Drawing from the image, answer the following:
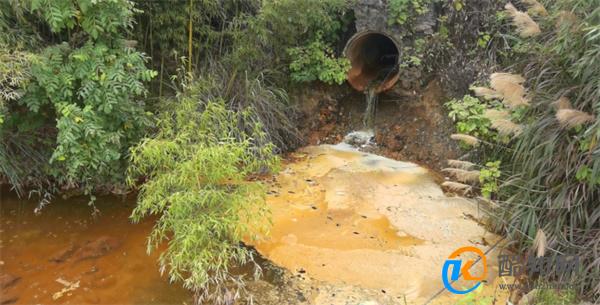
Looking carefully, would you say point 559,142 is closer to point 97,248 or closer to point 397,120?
point 397,120

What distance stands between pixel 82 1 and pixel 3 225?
77.4 inches

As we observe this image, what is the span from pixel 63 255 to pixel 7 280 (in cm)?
38

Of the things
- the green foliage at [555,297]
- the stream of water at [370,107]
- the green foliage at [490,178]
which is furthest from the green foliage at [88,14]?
the green foliage at [555,297]

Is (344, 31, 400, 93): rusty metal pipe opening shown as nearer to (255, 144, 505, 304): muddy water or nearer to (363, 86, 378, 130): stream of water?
(363, 86, 378, 130): stream of water

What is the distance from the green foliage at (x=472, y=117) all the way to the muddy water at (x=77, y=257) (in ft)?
9.57

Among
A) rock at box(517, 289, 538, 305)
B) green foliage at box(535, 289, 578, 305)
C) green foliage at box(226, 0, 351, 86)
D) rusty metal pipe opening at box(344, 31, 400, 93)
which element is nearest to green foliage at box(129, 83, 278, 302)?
rock at box(517, 289, 538, 305)

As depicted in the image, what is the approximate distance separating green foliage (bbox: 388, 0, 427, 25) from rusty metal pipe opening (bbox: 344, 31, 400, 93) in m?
0.25

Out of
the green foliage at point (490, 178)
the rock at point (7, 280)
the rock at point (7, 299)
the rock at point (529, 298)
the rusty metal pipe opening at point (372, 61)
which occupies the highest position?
the rusty metal pipe opening at point (372, 61)

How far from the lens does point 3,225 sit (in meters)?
3.56

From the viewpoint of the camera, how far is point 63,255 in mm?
3205

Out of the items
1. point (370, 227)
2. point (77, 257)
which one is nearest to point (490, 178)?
point (370, 227)

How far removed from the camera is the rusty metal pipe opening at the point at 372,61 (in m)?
5.50

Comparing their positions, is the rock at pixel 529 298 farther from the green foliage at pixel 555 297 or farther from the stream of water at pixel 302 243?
the stream of water at pixel 302 243

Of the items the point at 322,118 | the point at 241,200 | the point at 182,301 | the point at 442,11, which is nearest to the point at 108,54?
the point at 241,200
